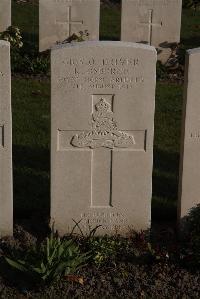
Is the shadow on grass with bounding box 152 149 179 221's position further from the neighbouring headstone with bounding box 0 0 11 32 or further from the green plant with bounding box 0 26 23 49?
the neighbouring headstone with bounding box 0 0 11 32

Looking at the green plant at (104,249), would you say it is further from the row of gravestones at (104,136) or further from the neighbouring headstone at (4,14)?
the neighbouring headstone at (4,14)

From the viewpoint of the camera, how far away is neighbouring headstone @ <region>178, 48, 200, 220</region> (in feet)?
18.1

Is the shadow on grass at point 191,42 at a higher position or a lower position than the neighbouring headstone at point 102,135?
higher

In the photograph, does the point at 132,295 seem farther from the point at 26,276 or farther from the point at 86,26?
the point at 86,26

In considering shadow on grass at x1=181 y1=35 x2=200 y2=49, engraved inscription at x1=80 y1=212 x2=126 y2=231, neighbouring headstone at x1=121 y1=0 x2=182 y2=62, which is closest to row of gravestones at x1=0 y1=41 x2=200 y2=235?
engraved inscription at x1=80 y1=212 x2=126 y2=231

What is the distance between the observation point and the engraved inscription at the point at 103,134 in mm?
5602

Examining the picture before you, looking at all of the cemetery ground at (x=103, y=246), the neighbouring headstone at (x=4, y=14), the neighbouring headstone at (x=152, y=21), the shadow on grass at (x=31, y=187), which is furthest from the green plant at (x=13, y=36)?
the shadow on grass at (x=31, y=187)

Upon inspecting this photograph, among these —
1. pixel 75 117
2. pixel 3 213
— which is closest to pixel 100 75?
pixel 75 117

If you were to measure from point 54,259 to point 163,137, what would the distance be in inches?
146

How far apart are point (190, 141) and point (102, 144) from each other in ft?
2.43

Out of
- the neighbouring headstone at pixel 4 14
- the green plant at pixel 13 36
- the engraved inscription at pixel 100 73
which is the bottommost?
the engraved inscription at pixel 100 73

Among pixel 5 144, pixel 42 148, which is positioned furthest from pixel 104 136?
pixel 42 148

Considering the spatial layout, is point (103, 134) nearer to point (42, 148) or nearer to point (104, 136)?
point (104, 136)

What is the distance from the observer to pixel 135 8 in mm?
11539
